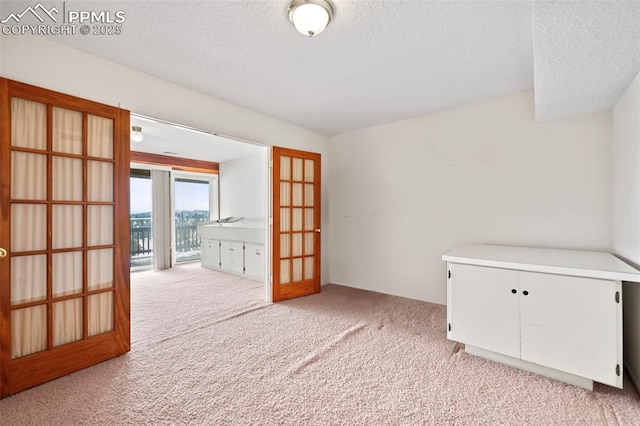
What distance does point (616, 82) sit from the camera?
1.85m

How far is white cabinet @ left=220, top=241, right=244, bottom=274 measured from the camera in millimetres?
4945

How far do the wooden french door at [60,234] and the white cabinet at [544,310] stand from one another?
9.15ft

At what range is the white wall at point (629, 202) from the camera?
5.70ft

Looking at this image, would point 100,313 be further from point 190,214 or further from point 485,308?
point 190,214

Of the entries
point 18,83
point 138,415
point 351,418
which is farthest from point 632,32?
point 18,83

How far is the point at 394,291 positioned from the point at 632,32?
3152mm

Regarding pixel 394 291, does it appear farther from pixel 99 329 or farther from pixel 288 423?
pixel 99 329

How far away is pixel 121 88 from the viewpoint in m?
2.26

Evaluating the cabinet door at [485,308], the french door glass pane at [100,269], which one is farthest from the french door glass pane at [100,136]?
the cabinet door at [485,308]

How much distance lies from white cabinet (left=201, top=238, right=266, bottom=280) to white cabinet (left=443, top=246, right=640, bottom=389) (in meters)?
3.23

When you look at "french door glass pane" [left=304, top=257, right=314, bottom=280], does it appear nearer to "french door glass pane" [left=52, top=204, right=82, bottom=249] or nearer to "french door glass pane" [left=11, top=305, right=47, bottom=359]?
"french door glass pane" [left=52, top=204, right=82, bottom=249]

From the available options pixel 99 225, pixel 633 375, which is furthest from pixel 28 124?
pixel 633 375

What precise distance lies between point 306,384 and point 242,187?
16.2 feet

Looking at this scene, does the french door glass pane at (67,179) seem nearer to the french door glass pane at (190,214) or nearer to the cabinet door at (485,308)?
the cabinet door at (485,308)
